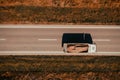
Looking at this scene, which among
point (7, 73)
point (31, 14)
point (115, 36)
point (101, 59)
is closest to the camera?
point (7, 73)

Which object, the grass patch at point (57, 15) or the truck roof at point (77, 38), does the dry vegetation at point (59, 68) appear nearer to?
the truck roof at point (77, 38)

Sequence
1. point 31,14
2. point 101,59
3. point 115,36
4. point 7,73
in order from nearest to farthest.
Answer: point 7,73 < point 101,59 < point 115,36 < point 31,14

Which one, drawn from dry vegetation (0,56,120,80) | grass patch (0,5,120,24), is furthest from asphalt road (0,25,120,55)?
dry vegetation (0,56,120,80)

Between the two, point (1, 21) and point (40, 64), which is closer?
point (40, 64)

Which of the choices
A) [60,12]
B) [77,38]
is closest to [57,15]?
[60,12]

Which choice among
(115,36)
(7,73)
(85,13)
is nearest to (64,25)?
(85,13)

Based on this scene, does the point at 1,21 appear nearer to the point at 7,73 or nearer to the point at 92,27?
the point at 7,73

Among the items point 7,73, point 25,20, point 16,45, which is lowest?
point 7,73

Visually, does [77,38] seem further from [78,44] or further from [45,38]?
[45,38]
